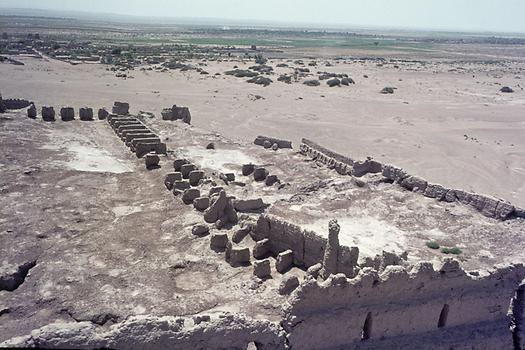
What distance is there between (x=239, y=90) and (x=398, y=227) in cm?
3427

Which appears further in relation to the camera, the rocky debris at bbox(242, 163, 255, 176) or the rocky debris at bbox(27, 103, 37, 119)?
the rocky debris at bbox(27, 103, 37, 119)

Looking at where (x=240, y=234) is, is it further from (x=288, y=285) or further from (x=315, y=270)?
(x=315, y=270)

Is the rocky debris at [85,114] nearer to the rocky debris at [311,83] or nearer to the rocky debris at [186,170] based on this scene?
the rocky debris at [186,170]

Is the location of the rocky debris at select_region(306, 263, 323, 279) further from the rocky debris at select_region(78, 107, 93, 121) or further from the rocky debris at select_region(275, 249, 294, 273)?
the rocky debris at select_region(78, 107, 93, 121)

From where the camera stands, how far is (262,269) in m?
13.4

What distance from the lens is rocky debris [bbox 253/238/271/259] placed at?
14.3 metres

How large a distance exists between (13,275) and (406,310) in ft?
30.4

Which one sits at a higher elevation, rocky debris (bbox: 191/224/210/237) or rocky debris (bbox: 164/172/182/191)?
rocky debris (bbox: 164/172/182/191)

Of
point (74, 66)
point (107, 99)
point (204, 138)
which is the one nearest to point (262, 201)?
point (204, 138)

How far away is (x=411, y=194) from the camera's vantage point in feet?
61.2

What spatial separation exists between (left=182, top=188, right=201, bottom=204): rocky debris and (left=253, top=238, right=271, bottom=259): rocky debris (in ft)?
13.9

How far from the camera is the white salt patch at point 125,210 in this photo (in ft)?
55.9

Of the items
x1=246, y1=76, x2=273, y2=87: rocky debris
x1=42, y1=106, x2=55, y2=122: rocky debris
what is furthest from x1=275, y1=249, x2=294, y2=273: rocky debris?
x1=246, y1=76, x2=273, y2=87: rocky debris

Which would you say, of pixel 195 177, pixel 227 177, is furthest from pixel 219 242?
pixel 227 177
